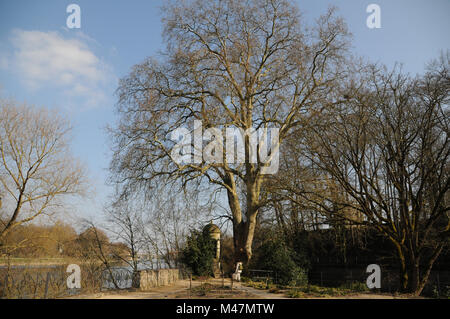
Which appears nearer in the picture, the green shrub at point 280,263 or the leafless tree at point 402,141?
the leafless tree at point 402,141

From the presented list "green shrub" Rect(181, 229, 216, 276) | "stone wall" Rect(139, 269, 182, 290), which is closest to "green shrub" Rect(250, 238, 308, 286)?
"green shrub" Rect(181, 229, 216, 276)

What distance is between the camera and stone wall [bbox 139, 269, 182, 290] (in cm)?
1418

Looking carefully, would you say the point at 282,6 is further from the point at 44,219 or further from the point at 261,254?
the point at 44,219

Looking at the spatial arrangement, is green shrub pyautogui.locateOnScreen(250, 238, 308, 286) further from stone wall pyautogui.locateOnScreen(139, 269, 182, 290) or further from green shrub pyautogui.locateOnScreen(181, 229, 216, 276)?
stone wall pyautogui.locateOnScreen(139, 269, 182, 290)

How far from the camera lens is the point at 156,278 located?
15.4 metres

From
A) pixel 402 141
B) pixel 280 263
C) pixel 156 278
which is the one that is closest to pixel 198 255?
pixel 280 263

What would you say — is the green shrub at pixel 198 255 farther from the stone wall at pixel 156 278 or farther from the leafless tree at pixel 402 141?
the leafless tree at pixel 402 141

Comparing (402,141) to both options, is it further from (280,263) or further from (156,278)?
(156,278)

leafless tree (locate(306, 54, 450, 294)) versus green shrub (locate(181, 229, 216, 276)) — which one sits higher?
leafless tree (locate(306, 54, 450, 294))

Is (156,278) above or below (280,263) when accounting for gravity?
below

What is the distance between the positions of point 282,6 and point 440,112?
1001 centimetres

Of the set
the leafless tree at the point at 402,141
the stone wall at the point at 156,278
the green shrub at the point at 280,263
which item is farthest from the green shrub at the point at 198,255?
the leafless tree at the point at 402,141

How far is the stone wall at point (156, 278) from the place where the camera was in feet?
46.5
